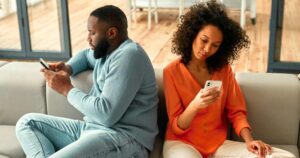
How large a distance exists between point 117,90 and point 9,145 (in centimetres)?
67

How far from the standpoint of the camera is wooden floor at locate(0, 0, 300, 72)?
13.2 ft

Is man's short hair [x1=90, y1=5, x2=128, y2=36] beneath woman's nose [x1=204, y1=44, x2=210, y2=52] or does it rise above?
above

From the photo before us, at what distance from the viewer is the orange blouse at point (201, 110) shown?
6.02 ft

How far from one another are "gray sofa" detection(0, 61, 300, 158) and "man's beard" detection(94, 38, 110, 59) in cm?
27

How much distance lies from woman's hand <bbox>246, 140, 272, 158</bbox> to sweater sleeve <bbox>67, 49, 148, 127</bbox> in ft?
1.67

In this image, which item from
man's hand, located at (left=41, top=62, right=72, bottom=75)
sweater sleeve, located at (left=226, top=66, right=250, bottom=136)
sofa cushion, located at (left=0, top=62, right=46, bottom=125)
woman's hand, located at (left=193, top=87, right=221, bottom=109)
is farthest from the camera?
sofa cushion, located at (left=0, top=62, right=46, bottom=125)

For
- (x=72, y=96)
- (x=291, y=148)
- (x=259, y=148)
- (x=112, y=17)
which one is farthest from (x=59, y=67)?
(x=291, y=148)

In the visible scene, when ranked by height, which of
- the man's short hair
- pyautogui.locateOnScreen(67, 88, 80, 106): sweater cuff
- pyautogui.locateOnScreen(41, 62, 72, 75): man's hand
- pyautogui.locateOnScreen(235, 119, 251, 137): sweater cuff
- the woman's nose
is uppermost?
the man's short hair

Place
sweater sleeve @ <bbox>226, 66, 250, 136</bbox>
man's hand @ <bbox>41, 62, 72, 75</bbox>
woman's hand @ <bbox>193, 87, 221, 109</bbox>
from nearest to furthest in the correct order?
woman's hand @ <bbox>193, 87, 221, 109</bbox> < sweater sleeve @ <bbox>226, 66, 250, 136</bbox> < man's hand @ <bbox>41, 62, 72, 75</bbox>

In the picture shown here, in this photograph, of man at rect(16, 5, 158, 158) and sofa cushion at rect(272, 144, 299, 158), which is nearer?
man at rect(16, 5, 158, 158)

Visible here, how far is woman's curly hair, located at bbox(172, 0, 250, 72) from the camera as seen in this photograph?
183cm

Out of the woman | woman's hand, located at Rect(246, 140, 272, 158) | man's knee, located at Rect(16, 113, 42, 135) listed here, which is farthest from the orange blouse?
man's knee, located at Rect(16, 113, 42, 135)

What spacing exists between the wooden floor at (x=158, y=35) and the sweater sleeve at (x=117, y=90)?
2.00 m

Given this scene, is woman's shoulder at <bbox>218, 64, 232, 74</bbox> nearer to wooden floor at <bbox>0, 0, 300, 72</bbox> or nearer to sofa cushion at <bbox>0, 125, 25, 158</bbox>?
sofa cushion at <bbox>0, 125, 25, 158</bbox>
